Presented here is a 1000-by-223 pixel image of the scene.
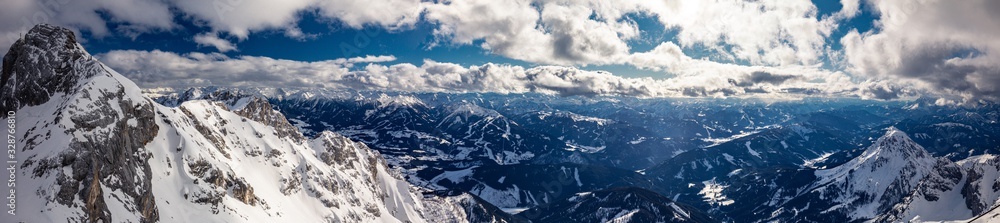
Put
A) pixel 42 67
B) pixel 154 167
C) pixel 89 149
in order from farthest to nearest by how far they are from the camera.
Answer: pixel 154 167 < pixel 42 67 < pixel 89 149

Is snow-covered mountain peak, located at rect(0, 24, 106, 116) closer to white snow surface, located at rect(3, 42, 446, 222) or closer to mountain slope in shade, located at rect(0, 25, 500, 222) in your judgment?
mountain slope in shade, located at rect(0, 25, 500, 222)

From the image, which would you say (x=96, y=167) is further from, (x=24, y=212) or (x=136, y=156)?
(x=136, y=156)

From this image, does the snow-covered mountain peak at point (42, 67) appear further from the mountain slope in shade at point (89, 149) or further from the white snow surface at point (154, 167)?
the white snow surface at point (154, 167)

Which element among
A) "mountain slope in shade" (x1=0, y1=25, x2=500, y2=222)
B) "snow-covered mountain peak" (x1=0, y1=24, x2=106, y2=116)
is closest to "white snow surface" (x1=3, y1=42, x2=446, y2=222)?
"mountain slope in shade" (x1=0, y1=25, x2=500, y2=222)

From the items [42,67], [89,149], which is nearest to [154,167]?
[42,67]

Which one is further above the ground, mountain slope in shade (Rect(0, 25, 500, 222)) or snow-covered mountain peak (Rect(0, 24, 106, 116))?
snow-covered mountain peak (Rect(0, 24, 106, 116))

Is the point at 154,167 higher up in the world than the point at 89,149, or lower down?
lower down

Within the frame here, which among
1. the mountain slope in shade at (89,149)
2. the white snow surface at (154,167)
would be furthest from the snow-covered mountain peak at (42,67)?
the white snow surface at (154,167)

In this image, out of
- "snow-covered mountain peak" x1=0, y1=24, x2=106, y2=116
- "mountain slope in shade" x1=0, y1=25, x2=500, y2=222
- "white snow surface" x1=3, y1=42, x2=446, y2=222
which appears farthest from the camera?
"snow-covered mountain peak" x1=0, y1=24, x2=106, y2=116

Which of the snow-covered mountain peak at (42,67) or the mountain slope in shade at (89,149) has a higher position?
the snow-covered mountain peak at (42,67)

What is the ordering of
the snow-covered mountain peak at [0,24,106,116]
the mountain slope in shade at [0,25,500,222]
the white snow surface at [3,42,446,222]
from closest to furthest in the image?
the white snow surface at [3,42,446,222] → the mountain slope in shade at [0,25,500,222] → the snow-covered mountain peak at [0,24,106,116]

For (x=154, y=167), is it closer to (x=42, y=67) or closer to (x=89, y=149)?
(x=42, y=67)

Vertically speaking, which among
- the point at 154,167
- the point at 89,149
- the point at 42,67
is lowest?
the point at 154,167
